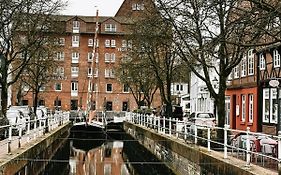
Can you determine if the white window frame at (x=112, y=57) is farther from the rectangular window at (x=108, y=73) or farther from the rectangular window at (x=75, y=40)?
the rectangular window at (x=75, y=40)

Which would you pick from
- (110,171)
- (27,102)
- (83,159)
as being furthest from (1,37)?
(27,102)

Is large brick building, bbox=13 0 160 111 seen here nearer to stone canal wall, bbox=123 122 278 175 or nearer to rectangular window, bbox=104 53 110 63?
rectangular window, bbox=104 53 110 63

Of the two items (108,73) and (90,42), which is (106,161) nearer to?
(108,73)

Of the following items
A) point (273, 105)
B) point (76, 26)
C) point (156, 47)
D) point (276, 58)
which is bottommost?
point (273, 105)

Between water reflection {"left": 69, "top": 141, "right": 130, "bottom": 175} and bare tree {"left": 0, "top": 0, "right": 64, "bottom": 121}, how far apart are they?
17.8 feet

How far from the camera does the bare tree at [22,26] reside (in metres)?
31.4

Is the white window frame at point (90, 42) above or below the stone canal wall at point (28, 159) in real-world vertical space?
above

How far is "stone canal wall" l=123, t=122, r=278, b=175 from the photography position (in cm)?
1472

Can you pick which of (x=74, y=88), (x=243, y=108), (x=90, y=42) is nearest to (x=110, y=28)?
(x=90, y=42)

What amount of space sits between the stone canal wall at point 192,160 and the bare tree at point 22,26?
921cm

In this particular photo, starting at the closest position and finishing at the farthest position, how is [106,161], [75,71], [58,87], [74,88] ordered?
[106,161] → [58,87] → [74,88] → [75,71]

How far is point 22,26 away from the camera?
35.5 meters

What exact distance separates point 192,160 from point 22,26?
1892 cm

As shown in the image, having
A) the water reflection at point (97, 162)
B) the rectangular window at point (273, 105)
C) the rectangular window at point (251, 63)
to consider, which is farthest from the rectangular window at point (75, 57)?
the rectangular window at point (273, 105)
